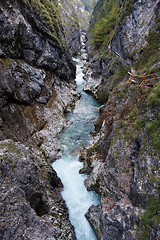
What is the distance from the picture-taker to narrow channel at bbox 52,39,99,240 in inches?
477

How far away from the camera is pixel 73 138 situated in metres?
21.3

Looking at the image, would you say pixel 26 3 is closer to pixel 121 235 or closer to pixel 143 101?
pixel 143 101

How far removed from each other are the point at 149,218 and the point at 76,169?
34.4 ft

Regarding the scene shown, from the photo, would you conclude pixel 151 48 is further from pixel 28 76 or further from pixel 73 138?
pixel 28 76

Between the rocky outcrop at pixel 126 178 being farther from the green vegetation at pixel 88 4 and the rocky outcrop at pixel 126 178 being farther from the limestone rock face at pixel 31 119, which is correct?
the green vegetation at pixel 88 4

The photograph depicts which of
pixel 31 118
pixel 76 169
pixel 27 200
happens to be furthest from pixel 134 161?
pixel 31 118

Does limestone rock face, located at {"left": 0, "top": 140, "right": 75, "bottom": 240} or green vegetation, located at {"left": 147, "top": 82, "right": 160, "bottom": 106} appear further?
green vegetation, located at {"left": 147, "top": 82, "right": 160, "bottom": 106}

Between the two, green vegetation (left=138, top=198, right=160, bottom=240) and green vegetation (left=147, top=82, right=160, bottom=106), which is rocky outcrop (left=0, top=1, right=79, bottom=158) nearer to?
green vegetation (left=138, top=198, right=160, bottom=240)

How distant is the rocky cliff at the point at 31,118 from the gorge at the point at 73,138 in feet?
0.22

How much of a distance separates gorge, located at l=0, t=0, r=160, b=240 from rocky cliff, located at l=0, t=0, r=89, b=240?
0.07m

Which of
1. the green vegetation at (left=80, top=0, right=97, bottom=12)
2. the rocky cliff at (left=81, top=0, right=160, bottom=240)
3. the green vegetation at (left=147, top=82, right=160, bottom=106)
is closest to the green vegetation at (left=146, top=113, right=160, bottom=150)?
the rocky cliff at (left=81, top=0, right=160, bottom=240)

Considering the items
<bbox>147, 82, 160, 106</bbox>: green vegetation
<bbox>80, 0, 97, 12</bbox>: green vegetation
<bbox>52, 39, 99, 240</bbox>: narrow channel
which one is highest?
<bbox>80, 0, 97, 12</bbox>: green vegetation

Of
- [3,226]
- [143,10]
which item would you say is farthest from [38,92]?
[143,10]

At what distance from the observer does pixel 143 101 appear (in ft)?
38.5
